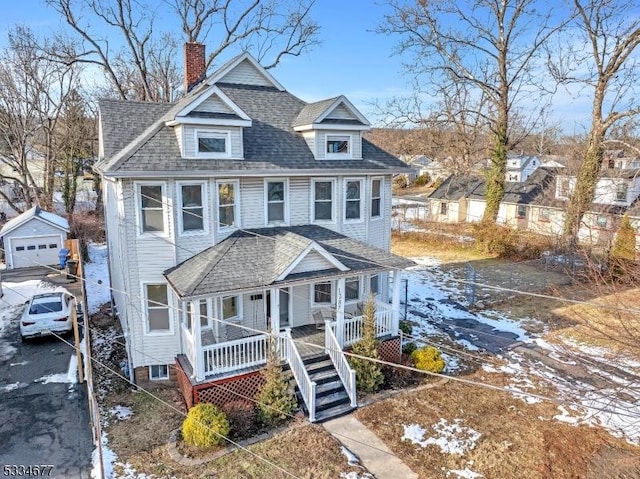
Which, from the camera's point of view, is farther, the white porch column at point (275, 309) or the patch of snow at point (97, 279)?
the patch of snow at point (97, 279)

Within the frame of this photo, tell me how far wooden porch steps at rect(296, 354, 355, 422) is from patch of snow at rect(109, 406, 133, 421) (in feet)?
14.4

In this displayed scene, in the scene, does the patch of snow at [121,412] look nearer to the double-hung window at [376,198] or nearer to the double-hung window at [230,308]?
the double-hung window at [230,308]

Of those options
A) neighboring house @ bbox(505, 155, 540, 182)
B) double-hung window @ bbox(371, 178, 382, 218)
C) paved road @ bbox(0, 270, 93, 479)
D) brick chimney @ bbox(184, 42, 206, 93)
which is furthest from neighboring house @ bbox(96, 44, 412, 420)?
neighboring house @ bbox(505, 155, 540, 182)

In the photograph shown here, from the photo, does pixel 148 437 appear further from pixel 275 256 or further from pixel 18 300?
pixel 18 300

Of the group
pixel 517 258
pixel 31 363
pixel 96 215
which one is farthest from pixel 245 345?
pixel 96 215

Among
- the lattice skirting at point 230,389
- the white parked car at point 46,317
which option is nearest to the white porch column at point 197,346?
the lattice skirting at point 230,389

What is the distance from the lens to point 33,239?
2347 centimetres

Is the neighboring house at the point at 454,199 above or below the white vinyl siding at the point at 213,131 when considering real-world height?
below

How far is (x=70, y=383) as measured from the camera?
12812mm

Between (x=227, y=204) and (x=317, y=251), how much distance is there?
10.5ft

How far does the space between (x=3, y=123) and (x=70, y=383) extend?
90.3 feet

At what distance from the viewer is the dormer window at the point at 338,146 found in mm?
14836

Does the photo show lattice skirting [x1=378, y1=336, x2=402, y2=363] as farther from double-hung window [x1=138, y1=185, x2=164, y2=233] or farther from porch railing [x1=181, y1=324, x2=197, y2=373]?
double-hung window [x1=138, y1=185, x2=164, y2=233]

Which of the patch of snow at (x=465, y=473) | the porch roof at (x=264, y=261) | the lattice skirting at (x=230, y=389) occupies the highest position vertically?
the porch roof at (x=264, y=261)
